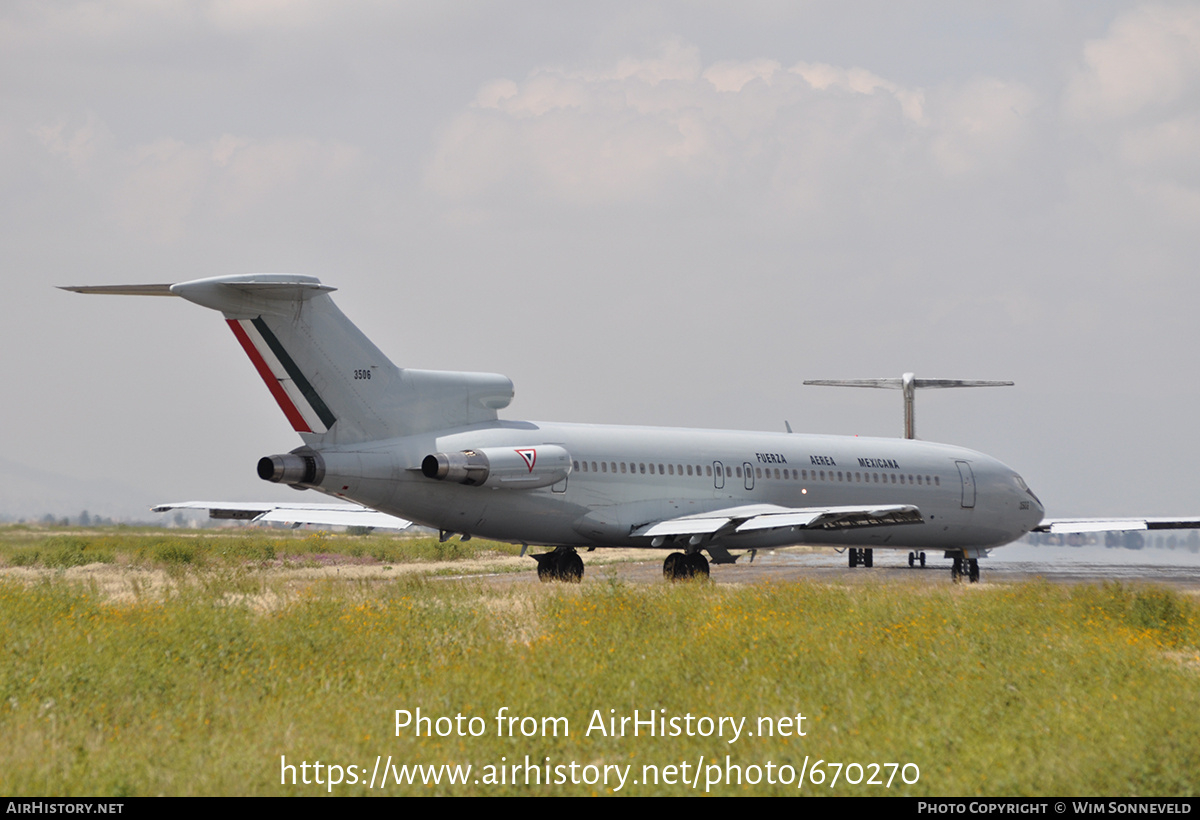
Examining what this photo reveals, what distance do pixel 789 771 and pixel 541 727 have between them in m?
1.99

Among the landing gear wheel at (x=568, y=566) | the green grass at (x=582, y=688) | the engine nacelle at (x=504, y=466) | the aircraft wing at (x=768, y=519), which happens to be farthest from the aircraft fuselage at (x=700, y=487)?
the green grass at (x=582, y=688)

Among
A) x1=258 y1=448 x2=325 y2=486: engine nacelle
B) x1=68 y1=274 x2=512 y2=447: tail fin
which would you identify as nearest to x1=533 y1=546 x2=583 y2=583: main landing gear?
x1=68 y1=274 x2=512 y2=447: tail fin

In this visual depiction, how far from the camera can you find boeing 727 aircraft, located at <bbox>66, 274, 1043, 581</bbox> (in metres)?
18.6

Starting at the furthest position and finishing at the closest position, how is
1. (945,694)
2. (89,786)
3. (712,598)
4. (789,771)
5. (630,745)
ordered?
1. (712,598)
2. (945,694)
3. (630,745)
4. (789,771)
5. (89,786)

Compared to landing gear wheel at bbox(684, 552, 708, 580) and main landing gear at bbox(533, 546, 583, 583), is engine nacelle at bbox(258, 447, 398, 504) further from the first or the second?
landing gear wheel at bbox(684, 552, 708, 580)

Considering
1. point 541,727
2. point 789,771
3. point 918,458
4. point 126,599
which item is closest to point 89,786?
point 541,727

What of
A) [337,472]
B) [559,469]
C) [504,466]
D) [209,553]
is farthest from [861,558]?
[337,472]

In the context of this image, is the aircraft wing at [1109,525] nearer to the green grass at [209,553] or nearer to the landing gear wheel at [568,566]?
the landing gear wheel at [568,566]

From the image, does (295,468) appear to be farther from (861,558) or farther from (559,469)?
(861,558)

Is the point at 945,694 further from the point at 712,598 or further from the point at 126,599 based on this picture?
the point at 126,599

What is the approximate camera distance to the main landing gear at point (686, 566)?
915 inches

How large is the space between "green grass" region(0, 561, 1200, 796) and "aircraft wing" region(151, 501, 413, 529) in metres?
8.26

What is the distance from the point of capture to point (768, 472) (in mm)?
25281

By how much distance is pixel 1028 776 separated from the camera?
6.66 metres
